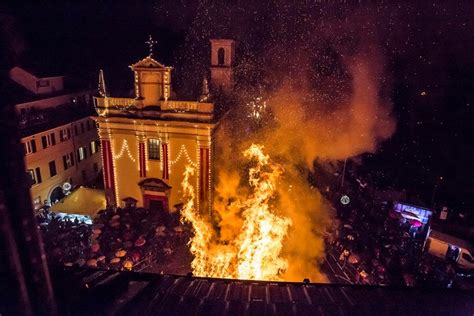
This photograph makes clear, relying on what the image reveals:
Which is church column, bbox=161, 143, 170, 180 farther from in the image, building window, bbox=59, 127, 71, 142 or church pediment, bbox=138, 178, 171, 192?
building window, bbox=59, 127, 71, 142

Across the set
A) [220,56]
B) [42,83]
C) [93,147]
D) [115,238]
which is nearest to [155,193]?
[115,238]

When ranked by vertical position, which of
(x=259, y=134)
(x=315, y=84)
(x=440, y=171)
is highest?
(x=315, y=84)

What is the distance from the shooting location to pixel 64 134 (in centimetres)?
2403

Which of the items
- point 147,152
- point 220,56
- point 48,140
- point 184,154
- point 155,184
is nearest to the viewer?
point 184,154

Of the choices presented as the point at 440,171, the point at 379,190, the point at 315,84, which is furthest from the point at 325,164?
the point at 440,171

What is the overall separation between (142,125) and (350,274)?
43.9 feet

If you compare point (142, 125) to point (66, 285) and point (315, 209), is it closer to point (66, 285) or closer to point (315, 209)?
point (315, 209)

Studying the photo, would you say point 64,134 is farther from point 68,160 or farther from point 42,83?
point 42,83

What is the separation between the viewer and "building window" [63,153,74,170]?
80.0 feet

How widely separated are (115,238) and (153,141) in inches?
231

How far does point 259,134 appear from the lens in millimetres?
26500

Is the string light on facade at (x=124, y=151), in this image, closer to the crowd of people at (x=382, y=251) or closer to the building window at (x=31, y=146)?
the building window at (x=31, y=146)

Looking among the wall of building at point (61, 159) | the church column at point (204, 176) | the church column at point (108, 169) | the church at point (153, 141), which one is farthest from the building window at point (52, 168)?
the church column at point (204, 176)

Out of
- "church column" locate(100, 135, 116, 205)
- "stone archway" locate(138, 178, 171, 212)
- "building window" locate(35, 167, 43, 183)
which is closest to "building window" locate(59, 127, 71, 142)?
"building window" locate(35, 167, 43, 183)
